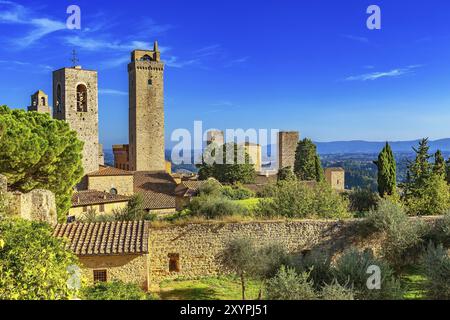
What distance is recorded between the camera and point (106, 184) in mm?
34844

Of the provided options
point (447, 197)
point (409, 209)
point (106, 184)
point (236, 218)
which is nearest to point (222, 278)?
point (236, 218)

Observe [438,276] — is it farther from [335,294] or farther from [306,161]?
[306,161]

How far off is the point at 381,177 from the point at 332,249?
694 inches

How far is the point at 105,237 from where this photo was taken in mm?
12625

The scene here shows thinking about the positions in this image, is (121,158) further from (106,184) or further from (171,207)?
(171,207)

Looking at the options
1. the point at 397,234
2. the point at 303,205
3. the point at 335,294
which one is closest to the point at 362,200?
the point at 303,205

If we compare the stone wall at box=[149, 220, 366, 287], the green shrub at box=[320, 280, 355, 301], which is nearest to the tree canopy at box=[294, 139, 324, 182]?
the stone wall at box=[149, 220, 366, 287]

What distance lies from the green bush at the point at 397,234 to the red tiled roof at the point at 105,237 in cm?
816

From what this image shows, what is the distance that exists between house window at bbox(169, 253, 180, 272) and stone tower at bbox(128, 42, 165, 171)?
33.5 m

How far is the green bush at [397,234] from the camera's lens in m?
14.4

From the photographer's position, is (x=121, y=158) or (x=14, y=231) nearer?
(x=14, y=231)

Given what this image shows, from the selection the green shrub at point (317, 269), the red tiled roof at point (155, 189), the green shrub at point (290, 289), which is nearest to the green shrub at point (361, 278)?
the green shrub at point (317, 269)

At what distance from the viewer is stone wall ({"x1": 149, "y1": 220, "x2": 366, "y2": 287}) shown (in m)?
14.5

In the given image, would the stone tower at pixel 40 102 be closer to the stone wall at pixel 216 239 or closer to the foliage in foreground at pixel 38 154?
the foliage in foreground at pixel 38 154
